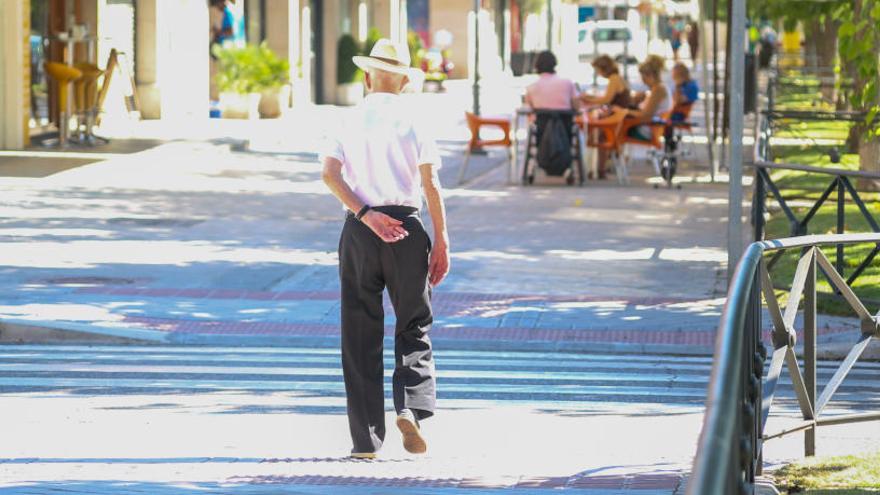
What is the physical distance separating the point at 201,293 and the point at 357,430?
5514 mm

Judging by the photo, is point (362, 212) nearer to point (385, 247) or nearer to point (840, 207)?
point (385, 247)

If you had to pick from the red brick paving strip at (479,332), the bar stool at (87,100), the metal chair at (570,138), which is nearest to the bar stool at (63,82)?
the bar stool at (87,100)

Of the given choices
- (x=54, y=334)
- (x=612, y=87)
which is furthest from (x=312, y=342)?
(x=612, y=87)

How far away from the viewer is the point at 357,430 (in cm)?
749

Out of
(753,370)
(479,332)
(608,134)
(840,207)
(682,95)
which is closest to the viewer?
(753,370)

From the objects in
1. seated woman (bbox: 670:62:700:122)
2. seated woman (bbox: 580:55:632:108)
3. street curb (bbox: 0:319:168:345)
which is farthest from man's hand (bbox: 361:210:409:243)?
seated woman (bbox: 670:62:700:122)

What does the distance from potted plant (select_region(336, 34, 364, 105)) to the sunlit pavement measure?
20.3 m

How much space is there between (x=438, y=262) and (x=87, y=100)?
19.5 meters

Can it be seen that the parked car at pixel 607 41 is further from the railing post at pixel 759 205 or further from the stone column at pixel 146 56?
the railing post at pixel 759 205

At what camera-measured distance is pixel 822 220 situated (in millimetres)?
17016

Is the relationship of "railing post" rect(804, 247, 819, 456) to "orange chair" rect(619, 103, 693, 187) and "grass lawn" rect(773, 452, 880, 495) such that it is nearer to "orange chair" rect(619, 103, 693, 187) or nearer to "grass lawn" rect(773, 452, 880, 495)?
"grass lawn" rect(773, 452, 880, 495)

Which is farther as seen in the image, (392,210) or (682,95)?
(682,95)

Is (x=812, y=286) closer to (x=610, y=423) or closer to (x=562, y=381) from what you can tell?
(x=610, y=423)

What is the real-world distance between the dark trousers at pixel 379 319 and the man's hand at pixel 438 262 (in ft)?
0.13
